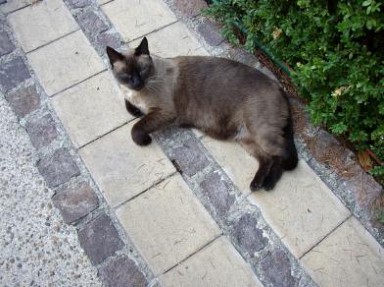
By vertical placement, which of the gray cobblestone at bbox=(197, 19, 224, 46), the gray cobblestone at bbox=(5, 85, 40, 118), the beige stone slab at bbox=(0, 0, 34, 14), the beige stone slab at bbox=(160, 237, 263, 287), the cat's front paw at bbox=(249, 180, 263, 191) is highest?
the beige stone slab at bbox=(0, 0, 34, 14)

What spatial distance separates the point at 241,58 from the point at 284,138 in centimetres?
88

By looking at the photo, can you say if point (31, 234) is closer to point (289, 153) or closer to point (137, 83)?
point (137, 83)

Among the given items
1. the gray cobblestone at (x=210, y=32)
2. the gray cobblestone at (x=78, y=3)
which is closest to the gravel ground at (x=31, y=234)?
the gray cobblestone at (x=78, y=3)

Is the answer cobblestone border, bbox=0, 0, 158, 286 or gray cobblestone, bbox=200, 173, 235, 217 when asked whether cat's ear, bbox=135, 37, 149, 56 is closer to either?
cobblestone border, bbox=0, 0, 158, 286

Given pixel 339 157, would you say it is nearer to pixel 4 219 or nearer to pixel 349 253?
pixel 349 253

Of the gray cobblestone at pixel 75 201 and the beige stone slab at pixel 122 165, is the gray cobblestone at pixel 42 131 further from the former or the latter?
the gray cobblestone at pixel 75 201

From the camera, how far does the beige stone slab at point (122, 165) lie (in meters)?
2.97

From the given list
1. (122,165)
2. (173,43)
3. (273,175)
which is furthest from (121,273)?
(173,43)

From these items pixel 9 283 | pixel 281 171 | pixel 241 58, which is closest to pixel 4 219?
pixel 9 283

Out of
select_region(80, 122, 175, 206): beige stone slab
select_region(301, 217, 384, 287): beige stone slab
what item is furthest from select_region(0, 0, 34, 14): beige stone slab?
select_region(301, 217, 384, 287): beige stone slab

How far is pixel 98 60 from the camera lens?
352cm

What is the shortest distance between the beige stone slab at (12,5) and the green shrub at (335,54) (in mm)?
1858

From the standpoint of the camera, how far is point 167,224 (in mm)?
2844

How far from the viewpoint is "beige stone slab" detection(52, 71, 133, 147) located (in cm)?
320
